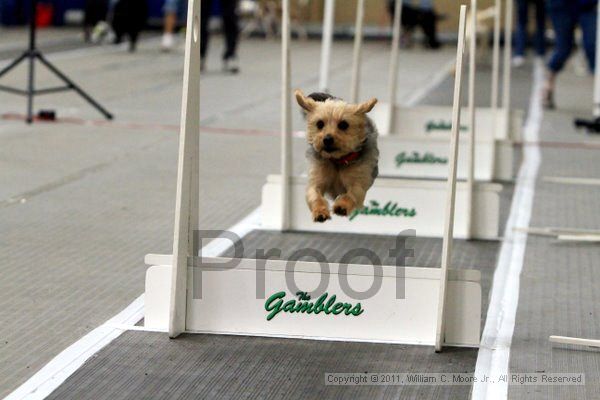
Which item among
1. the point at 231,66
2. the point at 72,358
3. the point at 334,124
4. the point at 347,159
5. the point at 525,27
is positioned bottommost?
the point at 72,358

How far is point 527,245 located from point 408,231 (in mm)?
695

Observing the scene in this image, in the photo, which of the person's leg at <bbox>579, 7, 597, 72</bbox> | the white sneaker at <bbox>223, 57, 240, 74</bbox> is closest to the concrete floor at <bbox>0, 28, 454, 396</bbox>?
the white sneaker at <bbox>223, 57, 240, 74</bbox>

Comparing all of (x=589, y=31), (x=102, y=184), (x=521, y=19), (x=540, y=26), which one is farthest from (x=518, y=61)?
(x=102, y=184)

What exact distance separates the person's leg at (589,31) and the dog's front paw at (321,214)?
30.7ft

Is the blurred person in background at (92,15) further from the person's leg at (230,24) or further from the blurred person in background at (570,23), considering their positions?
the blurred person in background at (570,23)

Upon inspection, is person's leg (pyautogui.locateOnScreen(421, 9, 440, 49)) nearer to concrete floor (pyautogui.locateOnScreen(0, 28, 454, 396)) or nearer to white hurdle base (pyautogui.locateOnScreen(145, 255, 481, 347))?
concrete floor (pyautogui.locateOnScreen(0, 28, 454, 396))

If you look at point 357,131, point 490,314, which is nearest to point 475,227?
point 490,314

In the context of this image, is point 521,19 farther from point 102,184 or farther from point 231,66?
point 102,184

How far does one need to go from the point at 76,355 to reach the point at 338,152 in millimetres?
1287

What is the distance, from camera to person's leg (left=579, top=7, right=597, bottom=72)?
13078 mm

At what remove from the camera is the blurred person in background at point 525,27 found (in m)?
19.7

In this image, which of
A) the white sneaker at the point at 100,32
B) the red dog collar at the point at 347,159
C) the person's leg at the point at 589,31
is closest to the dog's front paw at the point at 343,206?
the red dog collar at the point at 347,159

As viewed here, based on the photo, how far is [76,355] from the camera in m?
4.62

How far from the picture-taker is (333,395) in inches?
168
